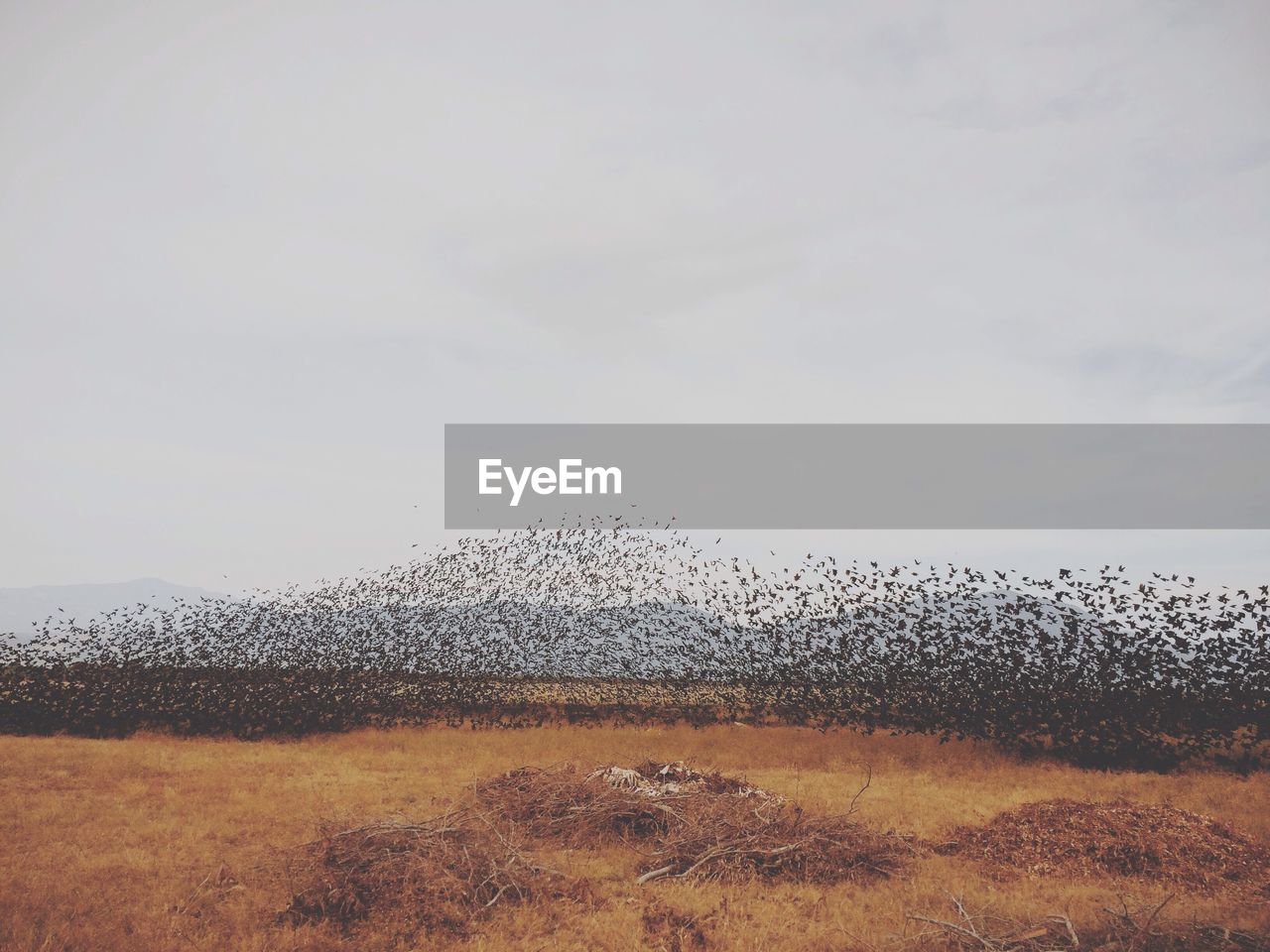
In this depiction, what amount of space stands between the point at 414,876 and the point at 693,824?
380cm

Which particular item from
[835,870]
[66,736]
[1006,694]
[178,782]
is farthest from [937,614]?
[66,736]

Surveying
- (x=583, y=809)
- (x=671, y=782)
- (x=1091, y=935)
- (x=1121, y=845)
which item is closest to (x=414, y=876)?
(x=583, y=809)

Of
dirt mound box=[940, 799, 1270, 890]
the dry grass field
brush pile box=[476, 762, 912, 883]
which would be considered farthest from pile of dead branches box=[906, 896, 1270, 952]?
dirt mound box=[940, 799, 1270, 890]

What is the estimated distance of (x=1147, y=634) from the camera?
1795 centimetres

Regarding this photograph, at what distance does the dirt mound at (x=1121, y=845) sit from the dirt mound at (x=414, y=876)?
6284 millimetres

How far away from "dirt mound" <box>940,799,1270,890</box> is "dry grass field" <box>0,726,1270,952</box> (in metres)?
0.35

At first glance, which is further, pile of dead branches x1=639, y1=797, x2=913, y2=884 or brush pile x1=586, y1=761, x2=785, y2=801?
brush pile x1=586, y1=761, x2=785, y2=801

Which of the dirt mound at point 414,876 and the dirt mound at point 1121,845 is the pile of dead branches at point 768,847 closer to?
the dirt mound at point 1121,845

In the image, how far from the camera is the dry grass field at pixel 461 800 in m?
7.57

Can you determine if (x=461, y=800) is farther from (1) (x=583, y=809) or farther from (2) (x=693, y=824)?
(2) (x=693, y=824)

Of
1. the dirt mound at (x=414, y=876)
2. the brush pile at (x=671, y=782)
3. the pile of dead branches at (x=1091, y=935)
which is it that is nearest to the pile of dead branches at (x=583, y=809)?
the brush pile at (x=671, y=782)

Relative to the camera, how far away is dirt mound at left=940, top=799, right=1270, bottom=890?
9.38m

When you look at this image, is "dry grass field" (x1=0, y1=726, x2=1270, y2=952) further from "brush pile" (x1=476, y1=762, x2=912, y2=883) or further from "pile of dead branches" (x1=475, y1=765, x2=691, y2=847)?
"pile of dead branches" (x1=475, y1=765, x2=691, y2=847)

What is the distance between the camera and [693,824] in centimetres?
1023
